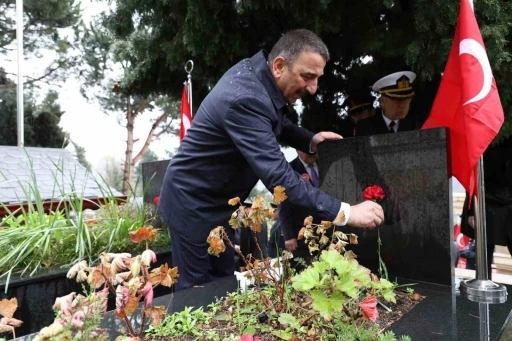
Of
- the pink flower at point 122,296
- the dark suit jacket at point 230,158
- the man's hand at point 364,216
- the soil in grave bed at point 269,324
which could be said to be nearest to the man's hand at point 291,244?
the dark suit jacket at point 230,158

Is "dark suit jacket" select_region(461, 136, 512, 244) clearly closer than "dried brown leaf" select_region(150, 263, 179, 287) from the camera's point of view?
No

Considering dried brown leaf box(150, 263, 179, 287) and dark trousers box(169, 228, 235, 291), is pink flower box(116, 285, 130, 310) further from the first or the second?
dark trousers box(169, 228, 235, 291)

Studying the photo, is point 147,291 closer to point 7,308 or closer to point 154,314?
point 154,314

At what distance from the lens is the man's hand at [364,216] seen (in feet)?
5.70

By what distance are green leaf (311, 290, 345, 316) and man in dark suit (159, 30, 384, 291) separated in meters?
0.45

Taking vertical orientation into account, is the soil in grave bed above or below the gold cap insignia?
below

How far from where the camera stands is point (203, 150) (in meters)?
2.06

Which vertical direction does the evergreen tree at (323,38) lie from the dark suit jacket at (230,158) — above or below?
above

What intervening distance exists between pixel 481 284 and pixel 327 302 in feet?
2.89

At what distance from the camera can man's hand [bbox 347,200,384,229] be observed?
174 centimetres

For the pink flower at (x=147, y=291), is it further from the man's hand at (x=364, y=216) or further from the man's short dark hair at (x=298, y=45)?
the man's short dark hair at (x=298, y=45)

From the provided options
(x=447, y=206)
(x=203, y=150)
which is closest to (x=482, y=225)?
(x=447, y=206)

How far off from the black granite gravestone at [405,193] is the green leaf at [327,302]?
3.59 feet

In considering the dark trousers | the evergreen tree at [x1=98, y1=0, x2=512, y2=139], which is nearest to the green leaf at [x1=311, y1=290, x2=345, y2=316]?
the dark trousers
